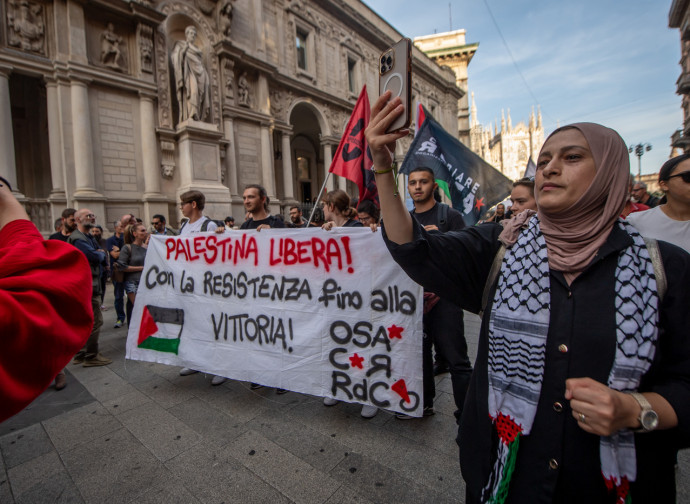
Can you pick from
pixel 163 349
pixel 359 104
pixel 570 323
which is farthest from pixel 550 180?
pixel 163 349

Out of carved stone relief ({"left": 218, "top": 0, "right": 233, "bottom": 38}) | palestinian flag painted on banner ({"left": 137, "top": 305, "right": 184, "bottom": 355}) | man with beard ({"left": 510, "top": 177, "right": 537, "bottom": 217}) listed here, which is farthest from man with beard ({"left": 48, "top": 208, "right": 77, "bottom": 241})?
carved stone relief ({"left": 218, "top": 0, "right": 233, "bottom": 38})

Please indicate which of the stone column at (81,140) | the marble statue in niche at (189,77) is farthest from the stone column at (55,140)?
the marble statue in niche at (189,77)

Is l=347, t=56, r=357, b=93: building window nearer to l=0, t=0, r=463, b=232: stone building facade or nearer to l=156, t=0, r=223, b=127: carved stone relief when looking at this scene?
l=0, t=0, r=463, b=232: stone building facade

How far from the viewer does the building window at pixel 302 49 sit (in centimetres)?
1697

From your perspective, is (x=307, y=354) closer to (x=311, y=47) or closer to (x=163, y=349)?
(x=163, y=349)

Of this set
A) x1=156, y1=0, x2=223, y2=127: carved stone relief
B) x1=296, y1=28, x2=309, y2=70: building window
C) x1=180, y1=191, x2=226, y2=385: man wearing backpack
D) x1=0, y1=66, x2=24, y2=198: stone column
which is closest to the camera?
x1=180, y1=191, x2=226, y2=385: man wearing backpack

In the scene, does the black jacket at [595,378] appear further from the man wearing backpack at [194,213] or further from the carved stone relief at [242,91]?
the carved stone relief at [242,91]

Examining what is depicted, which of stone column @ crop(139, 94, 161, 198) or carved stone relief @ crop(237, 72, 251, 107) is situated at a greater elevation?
carved stone relief @ crop(237, 72, 251, 107)

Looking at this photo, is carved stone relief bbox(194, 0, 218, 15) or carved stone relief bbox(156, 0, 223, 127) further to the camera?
carved stone relief bbox(194, 0, 218, 15)

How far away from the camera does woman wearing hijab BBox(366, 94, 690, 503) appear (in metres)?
0.91

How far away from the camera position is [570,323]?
3.19ft

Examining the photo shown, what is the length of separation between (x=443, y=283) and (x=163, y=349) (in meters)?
3.17

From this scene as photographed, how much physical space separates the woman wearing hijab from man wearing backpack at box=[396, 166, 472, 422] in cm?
104

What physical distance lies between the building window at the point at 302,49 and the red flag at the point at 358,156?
15251 millimetres
